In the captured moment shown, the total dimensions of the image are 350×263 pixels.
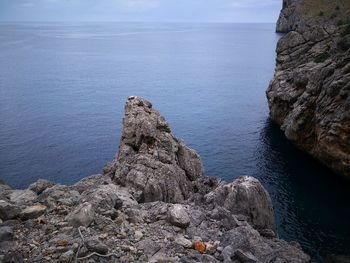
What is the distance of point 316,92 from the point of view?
72.6 meters

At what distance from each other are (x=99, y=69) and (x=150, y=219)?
476 feet

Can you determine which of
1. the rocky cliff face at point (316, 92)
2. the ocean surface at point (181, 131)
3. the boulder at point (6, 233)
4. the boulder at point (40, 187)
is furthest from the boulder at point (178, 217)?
the rocky cliff face at point (316, 92)

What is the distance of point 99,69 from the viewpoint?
167 metres

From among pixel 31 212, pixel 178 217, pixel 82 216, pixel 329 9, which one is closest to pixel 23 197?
pixel 31 212

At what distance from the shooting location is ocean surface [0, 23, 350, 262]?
58.5 meters

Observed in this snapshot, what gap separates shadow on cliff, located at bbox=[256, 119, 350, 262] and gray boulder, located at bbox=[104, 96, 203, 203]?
15709 millimetres

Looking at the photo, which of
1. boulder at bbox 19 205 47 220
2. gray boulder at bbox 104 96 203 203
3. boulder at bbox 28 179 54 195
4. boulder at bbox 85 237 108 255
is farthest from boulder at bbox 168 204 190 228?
boulder at bbox 28 179 54 195

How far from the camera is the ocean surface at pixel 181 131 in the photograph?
58.5 meters

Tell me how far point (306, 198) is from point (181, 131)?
1471 inches

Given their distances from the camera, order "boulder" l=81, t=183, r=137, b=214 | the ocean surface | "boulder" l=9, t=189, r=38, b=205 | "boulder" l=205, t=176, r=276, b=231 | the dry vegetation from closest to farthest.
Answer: "boulder" l=81, t=183, r=137, b=214 < "boulder" l=9, t=189, r=38, b=205 < "boulder" l=205, t=176, r=276, b=231 < the ocean surface < the dry vegetation

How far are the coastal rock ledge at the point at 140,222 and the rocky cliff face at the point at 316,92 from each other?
3024cm

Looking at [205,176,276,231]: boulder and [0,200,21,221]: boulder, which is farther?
[205,176,276,231]: boulder

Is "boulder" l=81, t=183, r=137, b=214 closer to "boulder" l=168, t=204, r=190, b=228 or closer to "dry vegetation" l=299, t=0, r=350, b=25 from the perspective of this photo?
"boulder" l=168, t=204, r=190, b=228

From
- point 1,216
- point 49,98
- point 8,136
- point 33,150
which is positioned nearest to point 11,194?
point 1,216
